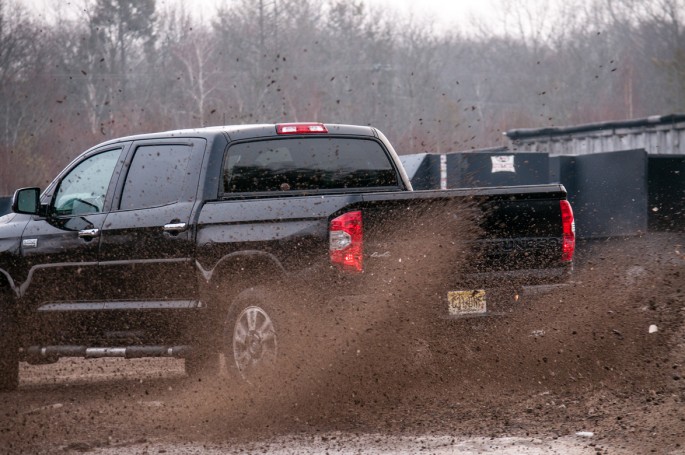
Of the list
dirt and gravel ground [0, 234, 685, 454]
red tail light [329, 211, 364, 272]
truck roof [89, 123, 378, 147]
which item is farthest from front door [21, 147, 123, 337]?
red tail light [329, 211, 364, 272]

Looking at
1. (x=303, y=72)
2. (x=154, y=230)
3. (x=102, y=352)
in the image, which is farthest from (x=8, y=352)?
(x=303, y=72)

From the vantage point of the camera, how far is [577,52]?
70.1 m

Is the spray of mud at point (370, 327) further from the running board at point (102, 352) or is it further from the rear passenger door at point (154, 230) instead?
the rear passenger door at point (154, 230)

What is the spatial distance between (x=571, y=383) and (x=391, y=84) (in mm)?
54540

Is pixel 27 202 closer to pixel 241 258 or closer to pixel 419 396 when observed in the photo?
pixel 241 258

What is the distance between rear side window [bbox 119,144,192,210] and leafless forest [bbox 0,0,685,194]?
115ft

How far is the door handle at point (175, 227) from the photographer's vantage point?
774 centimetres

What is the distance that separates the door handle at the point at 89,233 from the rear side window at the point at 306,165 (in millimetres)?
1154

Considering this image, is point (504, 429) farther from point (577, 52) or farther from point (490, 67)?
point (490, 67)

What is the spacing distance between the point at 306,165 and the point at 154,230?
1184 millimetres

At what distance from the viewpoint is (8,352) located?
8.61m

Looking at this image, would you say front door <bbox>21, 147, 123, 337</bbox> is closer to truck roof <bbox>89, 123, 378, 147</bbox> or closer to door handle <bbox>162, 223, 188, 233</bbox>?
truck roof <bbox>89, 123, 378, 147</bbox>

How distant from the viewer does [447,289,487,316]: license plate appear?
23.9ft

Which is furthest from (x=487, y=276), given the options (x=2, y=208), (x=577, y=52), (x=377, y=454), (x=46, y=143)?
(x=577, y=52)
